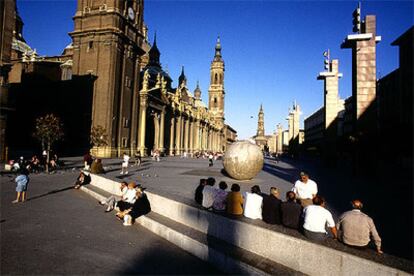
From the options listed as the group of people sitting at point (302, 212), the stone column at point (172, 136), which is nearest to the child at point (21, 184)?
the group of people sitting at point (302, 212)

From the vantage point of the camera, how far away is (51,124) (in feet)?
70.5

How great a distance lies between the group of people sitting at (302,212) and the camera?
4523 millimetres

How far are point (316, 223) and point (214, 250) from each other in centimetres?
211

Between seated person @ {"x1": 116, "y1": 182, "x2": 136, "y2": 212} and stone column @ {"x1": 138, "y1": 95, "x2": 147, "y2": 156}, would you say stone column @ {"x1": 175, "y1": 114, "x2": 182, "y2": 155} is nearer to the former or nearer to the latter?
stone column @ {"x1": 138, "y1": 95, "x2": 147, "y2": 156}

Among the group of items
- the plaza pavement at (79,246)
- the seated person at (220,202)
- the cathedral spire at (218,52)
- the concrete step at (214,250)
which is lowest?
the plaza pavement at (79,246)

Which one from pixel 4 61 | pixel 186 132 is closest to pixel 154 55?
pixel 186 132

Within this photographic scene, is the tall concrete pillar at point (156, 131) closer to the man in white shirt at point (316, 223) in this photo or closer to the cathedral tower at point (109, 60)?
the cathedral tower at point (109, 60)

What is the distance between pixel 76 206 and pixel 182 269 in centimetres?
660

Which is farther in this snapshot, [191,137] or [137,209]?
[191,137]

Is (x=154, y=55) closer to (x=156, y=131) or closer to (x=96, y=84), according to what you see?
(x=156, y=131)

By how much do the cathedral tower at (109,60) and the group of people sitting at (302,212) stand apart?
33108 mm

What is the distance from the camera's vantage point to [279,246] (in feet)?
16.3

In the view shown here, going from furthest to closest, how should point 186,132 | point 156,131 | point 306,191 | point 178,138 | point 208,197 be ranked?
point 186,132, point 178,138, point 156,131, point 306,191, point 208,197

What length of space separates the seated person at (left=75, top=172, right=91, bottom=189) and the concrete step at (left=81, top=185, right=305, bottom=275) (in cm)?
725
